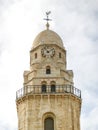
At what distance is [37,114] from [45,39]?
9434 mm

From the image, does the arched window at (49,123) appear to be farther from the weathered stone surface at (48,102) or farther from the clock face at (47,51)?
the clock face at (47,51)

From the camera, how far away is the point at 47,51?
57.6m

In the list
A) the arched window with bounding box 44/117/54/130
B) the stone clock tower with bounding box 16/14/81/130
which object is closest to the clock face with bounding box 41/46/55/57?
the stone clock tower with bounding box 16/14/81/130

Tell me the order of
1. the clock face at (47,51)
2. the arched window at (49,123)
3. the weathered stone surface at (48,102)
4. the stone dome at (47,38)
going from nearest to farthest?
the weathered stone surface at (48,102) < the arched window at (49,123) < the clock face at (47,51) < the stone dome at (47,38)

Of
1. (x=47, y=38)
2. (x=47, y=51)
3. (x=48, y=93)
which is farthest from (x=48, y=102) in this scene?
(x=47, y=38)

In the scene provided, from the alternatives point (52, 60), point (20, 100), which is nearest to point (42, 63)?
point (52, 60)

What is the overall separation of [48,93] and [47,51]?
18.7 ft

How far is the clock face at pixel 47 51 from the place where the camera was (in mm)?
57375

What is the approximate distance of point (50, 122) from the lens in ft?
175

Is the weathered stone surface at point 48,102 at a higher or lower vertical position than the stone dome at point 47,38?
lower

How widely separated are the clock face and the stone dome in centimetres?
79

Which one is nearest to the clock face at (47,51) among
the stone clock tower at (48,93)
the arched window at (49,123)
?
the stone clock tower at (48,93)

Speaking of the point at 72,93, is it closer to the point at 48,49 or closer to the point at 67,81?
the point at 67,81

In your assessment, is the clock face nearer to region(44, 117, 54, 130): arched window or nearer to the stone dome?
the stone dome
